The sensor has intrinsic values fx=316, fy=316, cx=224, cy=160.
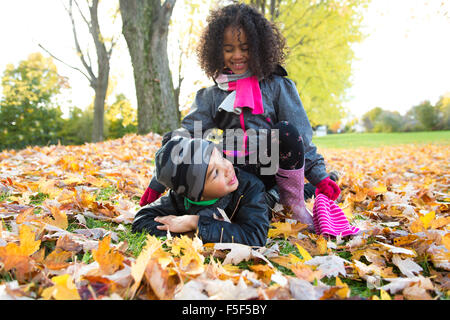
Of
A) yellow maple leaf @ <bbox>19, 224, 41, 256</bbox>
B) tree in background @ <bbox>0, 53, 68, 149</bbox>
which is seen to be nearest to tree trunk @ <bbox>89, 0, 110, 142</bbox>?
tree in background @ <bbox>0, 53, 68, 149</bbox>

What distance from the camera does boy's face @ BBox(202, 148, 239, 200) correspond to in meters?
1.75

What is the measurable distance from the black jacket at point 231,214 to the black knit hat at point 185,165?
19cm

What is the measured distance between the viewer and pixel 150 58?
742cm

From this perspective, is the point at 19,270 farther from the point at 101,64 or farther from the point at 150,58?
the point at 101,64

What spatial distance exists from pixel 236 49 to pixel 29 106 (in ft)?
56.9

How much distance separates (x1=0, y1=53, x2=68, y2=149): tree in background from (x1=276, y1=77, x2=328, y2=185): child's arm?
15.3 metres

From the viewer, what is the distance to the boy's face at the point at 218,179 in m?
1.75

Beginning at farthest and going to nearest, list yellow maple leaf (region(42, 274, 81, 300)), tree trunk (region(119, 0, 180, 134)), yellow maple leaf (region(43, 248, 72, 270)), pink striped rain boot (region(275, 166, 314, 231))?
tree trunk (region(119, 0, 180, 134)) < pink striped rain boot (region(275, 166, 314, 231)) < yellow maple leaf (region(43, 248, 72, 270)) < yellow maple leaf (region(42, 274, 81, 300))

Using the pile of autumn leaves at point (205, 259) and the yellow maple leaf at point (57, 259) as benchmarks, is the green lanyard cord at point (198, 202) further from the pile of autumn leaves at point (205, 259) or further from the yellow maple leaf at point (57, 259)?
the yellow maple leaf at point (57, 259)

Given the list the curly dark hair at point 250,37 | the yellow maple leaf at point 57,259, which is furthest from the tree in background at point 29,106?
the yellow maple leaf at point 57,259

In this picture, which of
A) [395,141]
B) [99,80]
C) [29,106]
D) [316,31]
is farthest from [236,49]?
[395,141]

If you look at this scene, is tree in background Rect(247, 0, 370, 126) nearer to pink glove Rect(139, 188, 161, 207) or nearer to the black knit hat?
pink glove Rect(139, 188, 161, 207)

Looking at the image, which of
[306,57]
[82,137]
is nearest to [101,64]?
[82,137]
